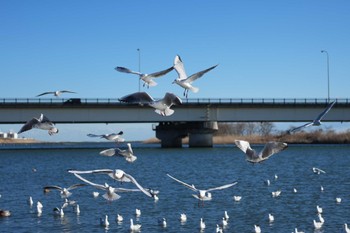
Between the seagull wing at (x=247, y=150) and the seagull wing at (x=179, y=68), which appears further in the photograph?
the seagull wing at (x=247, y=150)

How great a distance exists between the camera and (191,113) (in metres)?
96.6

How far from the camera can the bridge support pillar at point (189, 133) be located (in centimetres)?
10212

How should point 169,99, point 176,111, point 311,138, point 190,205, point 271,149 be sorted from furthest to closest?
point 311,138
point 176,111
point 190,205
point 271,149
point 169,99

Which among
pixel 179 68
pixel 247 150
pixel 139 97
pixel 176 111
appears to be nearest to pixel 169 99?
pixel 139 97

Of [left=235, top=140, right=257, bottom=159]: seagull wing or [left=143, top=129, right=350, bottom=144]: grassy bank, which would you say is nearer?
[left=235, top=140, right=257, bottom=159]: seagull wing

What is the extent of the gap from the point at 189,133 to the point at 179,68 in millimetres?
89284

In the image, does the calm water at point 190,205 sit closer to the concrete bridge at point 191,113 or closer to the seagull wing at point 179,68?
the seagull wing at point 179,68

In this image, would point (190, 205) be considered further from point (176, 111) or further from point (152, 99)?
point (176, 111)

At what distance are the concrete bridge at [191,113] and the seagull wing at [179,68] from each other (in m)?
74.6

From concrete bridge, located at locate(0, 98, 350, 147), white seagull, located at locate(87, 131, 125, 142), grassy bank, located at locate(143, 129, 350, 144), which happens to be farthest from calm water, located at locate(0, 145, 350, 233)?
grassy bank, located at locate(143, 129, 350, 144)

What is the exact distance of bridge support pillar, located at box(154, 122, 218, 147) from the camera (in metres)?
102

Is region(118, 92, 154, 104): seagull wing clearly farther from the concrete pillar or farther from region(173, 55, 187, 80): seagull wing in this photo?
the concrete pillar

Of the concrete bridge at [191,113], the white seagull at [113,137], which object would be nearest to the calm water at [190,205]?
the white seagull at [113,137]

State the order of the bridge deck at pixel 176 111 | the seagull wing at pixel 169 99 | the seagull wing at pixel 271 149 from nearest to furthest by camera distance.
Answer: the seagull wing at pixel 169 99, the seagull wing at pixel 271 149, the bridge deck at pixel 176 111
